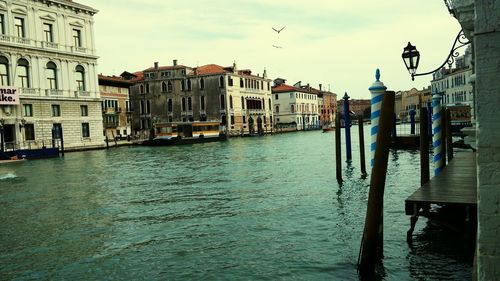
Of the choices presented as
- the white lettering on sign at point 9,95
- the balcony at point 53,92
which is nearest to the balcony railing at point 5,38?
the white lettering on sign at point 9,95

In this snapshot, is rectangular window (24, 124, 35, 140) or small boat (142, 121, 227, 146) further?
small boat (142, 121, 227, 146)

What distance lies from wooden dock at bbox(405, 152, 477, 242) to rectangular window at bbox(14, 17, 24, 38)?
2883 cm

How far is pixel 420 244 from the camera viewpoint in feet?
18.7

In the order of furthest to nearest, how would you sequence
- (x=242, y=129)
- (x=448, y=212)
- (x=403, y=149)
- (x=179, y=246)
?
(x=242, y=129)
(x=403, y=149)
(x=448, y=212)
(x=179, y=246)

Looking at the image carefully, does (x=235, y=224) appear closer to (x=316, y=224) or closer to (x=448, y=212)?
(x=316, y=224)

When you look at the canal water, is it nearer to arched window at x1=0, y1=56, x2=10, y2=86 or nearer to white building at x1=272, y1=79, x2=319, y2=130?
arched window at x1=0, y1=56, x2=10, y2=86

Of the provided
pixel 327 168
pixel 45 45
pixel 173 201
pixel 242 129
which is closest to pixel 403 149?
pixel 327 168

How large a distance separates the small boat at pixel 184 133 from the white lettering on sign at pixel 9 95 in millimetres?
11276

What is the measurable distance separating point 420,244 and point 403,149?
53.0 ft

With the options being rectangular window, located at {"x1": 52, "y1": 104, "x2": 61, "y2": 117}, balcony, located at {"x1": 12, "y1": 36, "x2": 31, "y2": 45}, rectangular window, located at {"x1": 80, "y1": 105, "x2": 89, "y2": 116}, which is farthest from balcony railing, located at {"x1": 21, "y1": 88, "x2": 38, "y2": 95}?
rectangular window, located at {"x1": 80, "y1": 105, "x2": 89, "y2": 116}

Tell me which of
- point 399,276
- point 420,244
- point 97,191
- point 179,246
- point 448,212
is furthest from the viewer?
point 97,191

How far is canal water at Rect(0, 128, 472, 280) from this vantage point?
200 inches

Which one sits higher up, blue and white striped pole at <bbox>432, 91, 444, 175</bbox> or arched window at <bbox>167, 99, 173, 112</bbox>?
arched window at <bbox>167, 99, 173, 112</bbox>

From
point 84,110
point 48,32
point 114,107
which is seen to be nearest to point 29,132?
point 84,110
